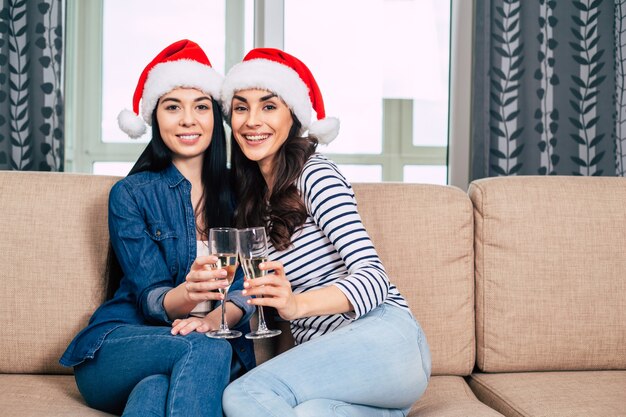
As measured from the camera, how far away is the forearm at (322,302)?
4.91 ft

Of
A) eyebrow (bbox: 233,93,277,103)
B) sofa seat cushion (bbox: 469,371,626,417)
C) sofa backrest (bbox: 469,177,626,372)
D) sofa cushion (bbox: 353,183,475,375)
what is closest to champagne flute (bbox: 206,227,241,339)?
eyebrow (bbox: 233,93,277,103)

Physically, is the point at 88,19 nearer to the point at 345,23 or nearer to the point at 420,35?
the point at 345,23


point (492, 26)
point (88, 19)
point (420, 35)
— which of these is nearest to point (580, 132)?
point (492, 26)

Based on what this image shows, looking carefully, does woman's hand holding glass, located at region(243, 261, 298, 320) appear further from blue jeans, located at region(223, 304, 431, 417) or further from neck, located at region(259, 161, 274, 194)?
neck, located at region(259, 161, 274, 194)

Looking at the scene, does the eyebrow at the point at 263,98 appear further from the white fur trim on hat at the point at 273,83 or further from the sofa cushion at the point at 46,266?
the sofa cushion at the point at 46,266

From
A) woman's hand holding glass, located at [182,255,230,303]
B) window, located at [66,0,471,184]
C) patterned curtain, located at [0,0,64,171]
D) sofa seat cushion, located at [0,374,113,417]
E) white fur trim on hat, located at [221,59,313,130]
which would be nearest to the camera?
woman's hand holding glass, located at [182,255,230,303]

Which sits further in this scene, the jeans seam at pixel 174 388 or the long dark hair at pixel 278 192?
the long dark hair at pixel 278 192

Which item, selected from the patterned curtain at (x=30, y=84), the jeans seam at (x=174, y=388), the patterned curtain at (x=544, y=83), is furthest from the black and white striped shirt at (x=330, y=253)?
the patterned curtain at (x=30, y=84)

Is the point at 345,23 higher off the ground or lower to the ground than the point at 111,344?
higher

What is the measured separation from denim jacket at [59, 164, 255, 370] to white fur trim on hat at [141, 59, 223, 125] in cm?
22

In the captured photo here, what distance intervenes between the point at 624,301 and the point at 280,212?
1.07 meters

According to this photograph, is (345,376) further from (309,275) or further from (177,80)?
(177,80)

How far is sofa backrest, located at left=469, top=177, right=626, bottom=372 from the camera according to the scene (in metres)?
2.00

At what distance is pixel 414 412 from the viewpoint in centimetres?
172
